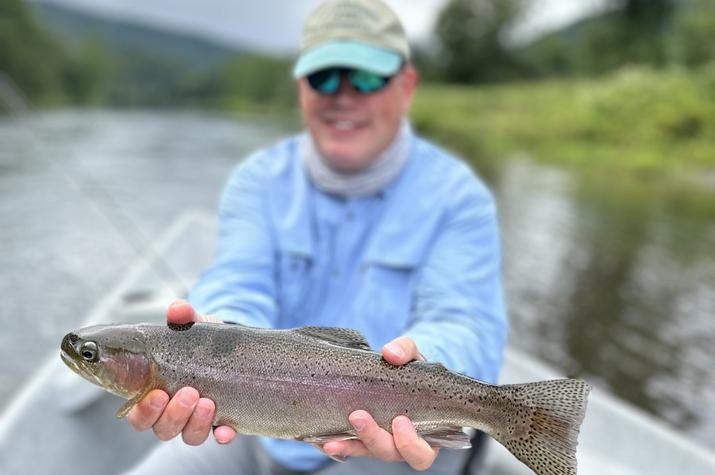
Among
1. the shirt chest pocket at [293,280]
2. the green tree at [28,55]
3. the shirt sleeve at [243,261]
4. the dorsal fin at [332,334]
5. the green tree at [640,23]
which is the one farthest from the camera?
the green tree at [640,23]

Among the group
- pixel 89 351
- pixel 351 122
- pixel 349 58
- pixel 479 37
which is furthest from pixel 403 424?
pixel 479 37

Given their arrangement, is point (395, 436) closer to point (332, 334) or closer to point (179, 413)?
point (332, 334)

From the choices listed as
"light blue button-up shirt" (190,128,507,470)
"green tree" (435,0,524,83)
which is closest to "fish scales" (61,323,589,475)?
"light blue button-up shirt" (190,128,507,470)

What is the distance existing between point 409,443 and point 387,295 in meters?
1.00

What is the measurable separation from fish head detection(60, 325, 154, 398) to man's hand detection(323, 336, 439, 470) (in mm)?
680

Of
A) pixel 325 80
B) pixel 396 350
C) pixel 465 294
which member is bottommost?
pixel 396 350

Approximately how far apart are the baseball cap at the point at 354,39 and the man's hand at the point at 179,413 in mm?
1333

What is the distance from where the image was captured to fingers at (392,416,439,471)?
2.26 m

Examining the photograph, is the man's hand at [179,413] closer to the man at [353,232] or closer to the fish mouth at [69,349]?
the fish mouth at [69,349]

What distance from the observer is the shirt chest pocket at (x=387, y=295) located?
3.14 metres

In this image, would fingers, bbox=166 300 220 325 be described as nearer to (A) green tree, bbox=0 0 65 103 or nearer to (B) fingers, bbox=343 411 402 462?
(B) fingers, bbox=343 411 402 462

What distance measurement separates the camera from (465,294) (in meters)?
3.01

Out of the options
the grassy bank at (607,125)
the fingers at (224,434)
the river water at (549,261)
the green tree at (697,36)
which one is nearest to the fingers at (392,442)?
the fingers at (224,434)

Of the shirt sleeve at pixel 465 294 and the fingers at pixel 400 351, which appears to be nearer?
the fingers at pixel 400 351
